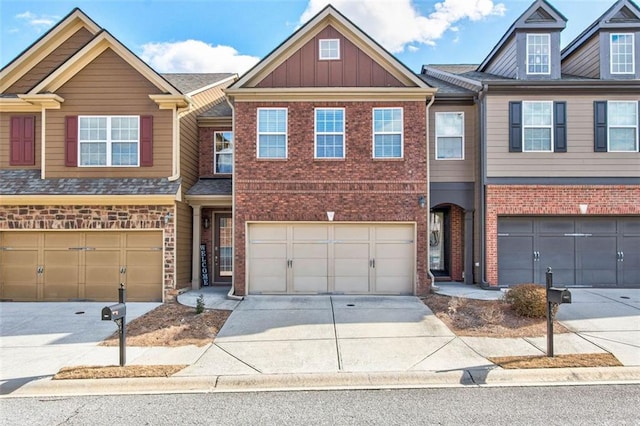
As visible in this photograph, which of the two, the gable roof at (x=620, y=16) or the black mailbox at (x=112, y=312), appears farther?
the gable roof at (x=620, y=16)

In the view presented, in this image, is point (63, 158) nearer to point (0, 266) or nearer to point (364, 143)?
point (0, 266)

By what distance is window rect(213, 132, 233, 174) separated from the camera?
13.8 meters

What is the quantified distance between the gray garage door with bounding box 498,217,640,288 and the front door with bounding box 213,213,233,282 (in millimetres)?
8791

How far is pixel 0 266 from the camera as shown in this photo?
11352mm

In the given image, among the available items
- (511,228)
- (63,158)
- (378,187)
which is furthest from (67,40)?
(511,228)

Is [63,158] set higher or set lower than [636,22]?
lower

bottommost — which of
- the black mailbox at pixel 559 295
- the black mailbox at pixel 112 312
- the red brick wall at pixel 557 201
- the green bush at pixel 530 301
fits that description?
the green bush at pixel 530 301

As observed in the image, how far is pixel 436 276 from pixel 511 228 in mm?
2834

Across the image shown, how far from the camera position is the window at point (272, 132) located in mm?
11555

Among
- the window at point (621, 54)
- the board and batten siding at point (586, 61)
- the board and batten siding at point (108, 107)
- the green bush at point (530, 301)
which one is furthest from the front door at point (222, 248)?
the window at point (621, 54)

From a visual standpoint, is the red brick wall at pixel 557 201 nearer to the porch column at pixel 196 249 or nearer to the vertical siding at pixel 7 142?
the porch column at pixel 196 249

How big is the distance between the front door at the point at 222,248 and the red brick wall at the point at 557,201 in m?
8.36

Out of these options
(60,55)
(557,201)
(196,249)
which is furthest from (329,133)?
(60,55)

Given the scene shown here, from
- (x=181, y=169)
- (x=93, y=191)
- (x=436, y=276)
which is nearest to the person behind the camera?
(x=93, y=191)
